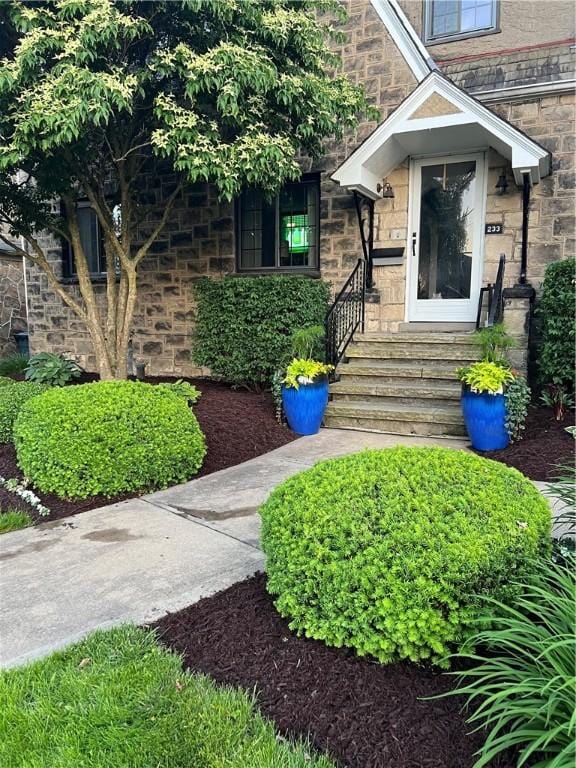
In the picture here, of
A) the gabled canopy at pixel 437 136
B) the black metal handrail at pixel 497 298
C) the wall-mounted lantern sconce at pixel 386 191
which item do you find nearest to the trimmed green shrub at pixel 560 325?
the black metal handrail at pixel 497 298

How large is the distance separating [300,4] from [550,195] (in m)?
3.71

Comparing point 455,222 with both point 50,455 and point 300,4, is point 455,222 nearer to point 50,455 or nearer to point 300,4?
point 300,4

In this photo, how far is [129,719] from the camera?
6.16 feet

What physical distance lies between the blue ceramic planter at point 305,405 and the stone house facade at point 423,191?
2.14m

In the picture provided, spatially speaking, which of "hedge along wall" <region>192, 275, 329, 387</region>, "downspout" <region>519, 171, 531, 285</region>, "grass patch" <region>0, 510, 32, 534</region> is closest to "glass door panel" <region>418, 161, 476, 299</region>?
"downspout" <region>519, 171, 531, 285</region>

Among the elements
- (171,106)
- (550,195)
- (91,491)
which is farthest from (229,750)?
(550,195)

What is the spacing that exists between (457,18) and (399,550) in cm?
1034

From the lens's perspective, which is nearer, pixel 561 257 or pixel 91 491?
pixel 91 491

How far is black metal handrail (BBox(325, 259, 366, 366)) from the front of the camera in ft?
23.6

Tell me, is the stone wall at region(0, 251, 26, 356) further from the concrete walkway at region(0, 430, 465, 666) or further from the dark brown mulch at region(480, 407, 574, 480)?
the dark brown mulch at region(480, 407, 574, 480)

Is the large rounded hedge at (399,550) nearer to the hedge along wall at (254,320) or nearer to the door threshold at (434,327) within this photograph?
the hedge along wall at (254,320)

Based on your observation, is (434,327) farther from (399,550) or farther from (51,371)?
(399,550)

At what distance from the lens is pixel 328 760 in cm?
167

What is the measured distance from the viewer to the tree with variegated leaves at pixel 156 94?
4.82 m
